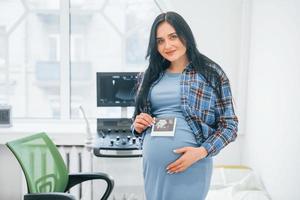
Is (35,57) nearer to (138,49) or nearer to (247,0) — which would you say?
(138,49)

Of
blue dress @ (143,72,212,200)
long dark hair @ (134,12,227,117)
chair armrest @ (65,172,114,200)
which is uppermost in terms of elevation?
long dark hair @ (134,12,227,117)

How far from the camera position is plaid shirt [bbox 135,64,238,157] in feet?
4.76

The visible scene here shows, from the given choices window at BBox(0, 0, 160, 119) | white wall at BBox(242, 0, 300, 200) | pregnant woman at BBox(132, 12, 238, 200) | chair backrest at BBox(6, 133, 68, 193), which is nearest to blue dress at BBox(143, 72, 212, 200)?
pregnant woman at BBox(132, 12, 238, 200)

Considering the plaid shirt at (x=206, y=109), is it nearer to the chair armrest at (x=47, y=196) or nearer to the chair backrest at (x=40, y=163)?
the chair armrest at (x=47, y=196)

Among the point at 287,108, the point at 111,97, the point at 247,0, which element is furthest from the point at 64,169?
the point at 247,0

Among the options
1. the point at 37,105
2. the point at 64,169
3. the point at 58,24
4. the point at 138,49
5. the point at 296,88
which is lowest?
the point at 64,169

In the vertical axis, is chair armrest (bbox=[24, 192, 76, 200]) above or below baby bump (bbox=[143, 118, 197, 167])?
below

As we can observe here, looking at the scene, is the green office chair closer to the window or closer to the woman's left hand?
the woman's left hand

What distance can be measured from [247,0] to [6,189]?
257cm

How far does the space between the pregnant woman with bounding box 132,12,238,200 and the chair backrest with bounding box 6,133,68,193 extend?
1.87 ft

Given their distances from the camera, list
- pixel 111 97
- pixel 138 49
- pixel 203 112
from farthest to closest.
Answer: pixel 138 49 → pixel 111 97 → pixel 203 112

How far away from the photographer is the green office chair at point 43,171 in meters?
1.62

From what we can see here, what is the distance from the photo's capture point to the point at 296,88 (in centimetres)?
190

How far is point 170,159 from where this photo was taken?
147 centimetres
